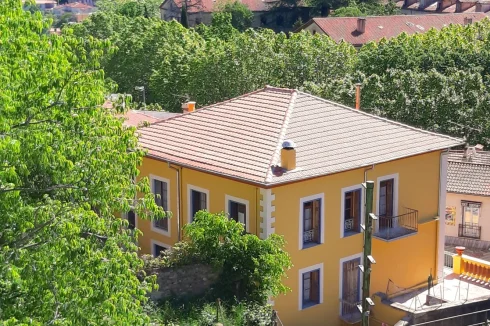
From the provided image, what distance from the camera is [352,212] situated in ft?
86.9

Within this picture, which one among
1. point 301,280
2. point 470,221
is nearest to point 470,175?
point 470,221

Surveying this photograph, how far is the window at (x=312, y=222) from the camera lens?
25.2m

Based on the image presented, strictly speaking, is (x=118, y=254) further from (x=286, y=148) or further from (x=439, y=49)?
(x=439, y=49)

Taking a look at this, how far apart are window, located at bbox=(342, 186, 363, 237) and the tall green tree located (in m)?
11.0

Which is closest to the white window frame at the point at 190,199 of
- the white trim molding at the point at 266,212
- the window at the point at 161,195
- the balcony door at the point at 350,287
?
the window at the point at 161,195

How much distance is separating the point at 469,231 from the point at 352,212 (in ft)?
37.0

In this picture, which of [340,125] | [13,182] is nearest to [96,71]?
[13,182]

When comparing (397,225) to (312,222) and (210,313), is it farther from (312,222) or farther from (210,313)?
(210,313)

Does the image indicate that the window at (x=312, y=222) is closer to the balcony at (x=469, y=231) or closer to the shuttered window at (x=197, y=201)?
the shuttered window at (x=197, y=201)

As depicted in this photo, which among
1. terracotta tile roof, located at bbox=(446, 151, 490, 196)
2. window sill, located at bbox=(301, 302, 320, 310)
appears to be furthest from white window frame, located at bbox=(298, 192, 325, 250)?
terracotta tile roof, located at bbox=(446, 151, 490, 196)

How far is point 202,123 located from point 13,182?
13941mm

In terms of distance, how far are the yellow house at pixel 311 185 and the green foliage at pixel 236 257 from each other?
123 cm

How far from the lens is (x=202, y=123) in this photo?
28.6 meters

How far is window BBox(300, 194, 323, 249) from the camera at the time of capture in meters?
25.2
